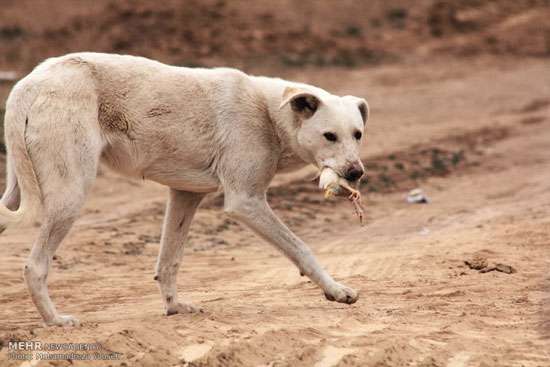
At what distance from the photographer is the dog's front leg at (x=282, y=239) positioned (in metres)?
5.56

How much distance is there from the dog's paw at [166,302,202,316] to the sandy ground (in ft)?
0.45

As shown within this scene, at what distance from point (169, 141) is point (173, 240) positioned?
903 mm

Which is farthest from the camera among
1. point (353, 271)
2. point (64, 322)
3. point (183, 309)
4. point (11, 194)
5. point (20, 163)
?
point (353, 271)

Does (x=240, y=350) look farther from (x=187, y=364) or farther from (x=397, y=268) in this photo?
(x=397, y=268)

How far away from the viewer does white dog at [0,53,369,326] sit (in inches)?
197

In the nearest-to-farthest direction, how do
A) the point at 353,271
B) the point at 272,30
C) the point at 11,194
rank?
the point at 11,194
the point at 353,271
the point at 272,30

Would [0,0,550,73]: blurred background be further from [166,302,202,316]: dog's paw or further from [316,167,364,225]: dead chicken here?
[316,167,364,225]: dead chicken

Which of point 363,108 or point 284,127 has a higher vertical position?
point 363,108

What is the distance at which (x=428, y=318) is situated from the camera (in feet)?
17.9

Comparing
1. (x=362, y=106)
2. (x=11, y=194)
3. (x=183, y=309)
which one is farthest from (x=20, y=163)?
(x=362, y=106)

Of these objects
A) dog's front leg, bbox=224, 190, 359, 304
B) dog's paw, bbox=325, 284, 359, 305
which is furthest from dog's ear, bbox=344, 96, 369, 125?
dog's paw, bbox=325, 284, 359, 305

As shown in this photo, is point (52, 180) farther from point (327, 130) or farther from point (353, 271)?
point (353, 271)

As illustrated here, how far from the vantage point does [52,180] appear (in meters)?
5.01

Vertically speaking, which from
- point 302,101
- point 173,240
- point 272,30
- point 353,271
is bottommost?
point 272,30
